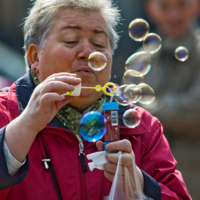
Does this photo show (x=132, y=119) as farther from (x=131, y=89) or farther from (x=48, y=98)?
(x=48, y=98)

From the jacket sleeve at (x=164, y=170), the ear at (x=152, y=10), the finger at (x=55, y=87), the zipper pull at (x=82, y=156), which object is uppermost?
the ear at (x=152, y=10)

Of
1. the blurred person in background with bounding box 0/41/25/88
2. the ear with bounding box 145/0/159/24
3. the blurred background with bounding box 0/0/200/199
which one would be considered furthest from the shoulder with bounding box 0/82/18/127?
the ear with bounding box 145/0/159/24

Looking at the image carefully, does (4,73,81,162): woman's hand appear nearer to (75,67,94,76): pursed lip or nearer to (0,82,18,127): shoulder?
(0,82,18,127): shoulder

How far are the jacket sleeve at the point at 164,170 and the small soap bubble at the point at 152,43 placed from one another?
2.44ft

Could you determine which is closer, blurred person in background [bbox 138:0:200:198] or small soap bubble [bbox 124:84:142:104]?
small soap bubble [bbox 124:84:142:104]

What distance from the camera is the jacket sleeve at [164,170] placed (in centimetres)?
143

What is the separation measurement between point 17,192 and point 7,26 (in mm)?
2252

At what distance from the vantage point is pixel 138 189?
4.18ft

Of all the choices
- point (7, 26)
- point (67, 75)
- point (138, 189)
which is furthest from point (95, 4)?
point (7, 26)

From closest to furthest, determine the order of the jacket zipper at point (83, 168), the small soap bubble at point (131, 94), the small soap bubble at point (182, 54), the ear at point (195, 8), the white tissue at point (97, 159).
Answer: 1. the white tissue at point (97, 159)
2. the jacket zipper at point (83, 168)
3. the small soap bubble at point (131, 94)
4. the small soap bubble at point (182, 54)
5. the ear at point (195, 8)

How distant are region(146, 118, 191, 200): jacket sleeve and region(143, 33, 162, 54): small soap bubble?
2.44ft

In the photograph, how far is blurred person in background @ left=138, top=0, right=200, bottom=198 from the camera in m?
2.42

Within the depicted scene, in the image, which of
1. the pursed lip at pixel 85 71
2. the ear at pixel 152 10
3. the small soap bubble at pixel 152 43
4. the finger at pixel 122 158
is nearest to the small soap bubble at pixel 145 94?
the pursed lip at pixel 85 71

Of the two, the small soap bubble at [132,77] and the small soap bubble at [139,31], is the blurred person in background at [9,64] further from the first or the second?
the small soap bubble at [132,77]
